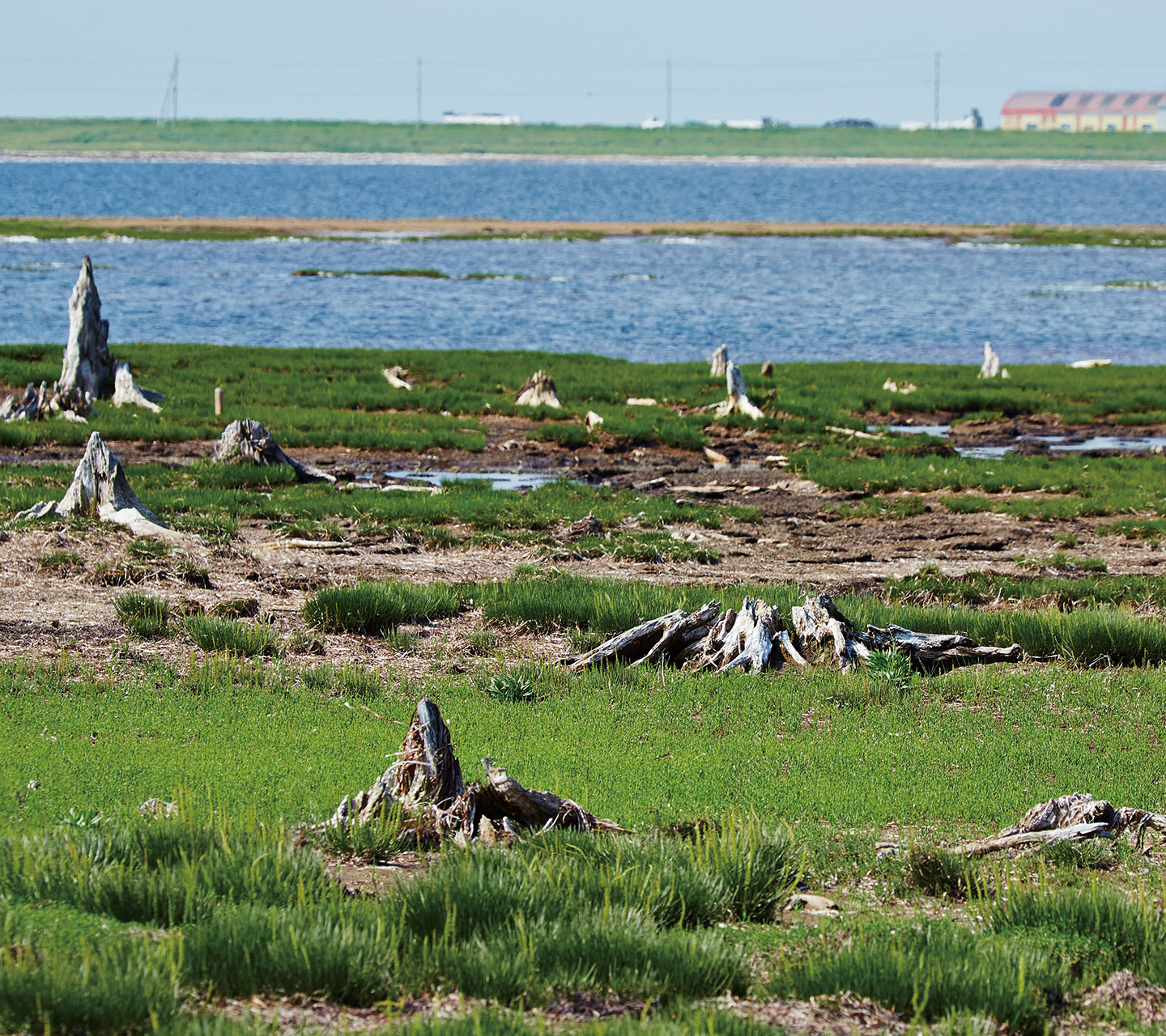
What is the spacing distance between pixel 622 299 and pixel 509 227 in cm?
4742

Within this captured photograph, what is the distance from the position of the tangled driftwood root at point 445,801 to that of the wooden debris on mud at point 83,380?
1980cm

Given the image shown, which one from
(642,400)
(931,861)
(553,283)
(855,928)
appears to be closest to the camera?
(855,928)

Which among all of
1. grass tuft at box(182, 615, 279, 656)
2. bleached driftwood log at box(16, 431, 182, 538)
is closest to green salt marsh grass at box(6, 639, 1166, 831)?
grass tuft at box(182, 615, 279, 656)

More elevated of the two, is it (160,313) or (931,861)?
(160,313)

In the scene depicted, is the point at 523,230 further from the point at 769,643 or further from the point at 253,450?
the point at 769,643

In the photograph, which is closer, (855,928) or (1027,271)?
(855,928)

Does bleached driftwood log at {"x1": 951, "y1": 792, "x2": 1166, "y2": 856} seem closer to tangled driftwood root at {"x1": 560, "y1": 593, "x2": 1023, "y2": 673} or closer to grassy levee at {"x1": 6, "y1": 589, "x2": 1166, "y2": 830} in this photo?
grassy levee at {"x1": 6, "y1": 589, "x2": 1166, "y2": 830}

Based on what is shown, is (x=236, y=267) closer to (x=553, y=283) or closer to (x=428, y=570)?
(x=553, y=283)

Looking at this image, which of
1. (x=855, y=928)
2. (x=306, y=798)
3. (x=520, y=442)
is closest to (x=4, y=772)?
(x=306, y=798)

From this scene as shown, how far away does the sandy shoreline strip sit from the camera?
313ft

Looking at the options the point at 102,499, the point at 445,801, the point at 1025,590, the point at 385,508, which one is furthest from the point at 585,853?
the point at 385,508

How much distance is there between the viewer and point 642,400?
1203 inches

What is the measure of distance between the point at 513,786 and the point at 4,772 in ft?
11.3

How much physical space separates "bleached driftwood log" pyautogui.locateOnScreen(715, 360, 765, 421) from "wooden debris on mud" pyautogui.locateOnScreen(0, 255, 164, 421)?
12250mm
